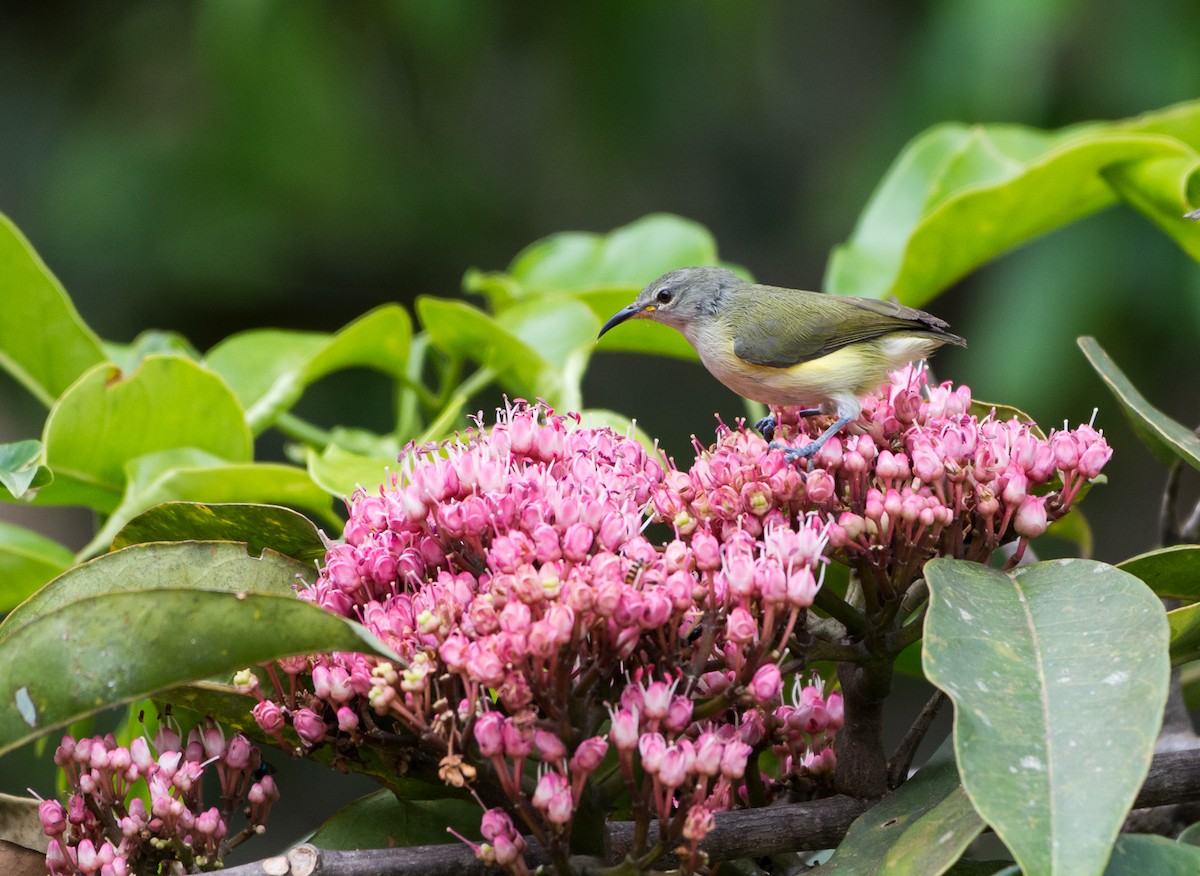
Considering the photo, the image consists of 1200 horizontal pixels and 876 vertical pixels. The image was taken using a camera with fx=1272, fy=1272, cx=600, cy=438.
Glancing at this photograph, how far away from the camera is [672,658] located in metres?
1.20

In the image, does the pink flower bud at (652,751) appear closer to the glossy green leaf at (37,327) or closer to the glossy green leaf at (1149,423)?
the glossy green leaf at (1149,423)

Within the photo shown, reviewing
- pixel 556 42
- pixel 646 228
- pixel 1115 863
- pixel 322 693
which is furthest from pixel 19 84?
pixel 1115 863

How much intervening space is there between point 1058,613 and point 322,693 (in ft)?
2.36

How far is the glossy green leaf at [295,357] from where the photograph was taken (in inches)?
89.0

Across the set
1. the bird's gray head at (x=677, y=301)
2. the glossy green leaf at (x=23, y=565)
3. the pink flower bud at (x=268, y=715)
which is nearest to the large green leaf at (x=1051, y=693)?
the pink flower bud at (x=268, y=715)

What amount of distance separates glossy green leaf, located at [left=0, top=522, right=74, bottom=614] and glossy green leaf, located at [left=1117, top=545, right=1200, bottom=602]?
1549 millimetres

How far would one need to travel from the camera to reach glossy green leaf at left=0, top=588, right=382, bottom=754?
1.10 metres

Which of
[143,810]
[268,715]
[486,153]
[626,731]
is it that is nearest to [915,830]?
[626,731]

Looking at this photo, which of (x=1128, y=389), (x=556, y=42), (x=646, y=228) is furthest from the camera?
(x=556, y=42)

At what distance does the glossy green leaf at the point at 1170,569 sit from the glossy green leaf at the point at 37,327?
170cm

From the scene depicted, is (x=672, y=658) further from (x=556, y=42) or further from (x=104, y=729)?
(x=556, y=42)

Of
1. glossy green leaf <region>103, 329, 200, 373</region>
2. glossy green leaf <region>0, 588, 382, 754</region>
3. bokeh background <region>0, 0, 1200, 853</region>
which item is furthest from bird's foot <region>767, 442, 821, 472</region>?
bokeh background <region>0, 0, 1200, 853</region>

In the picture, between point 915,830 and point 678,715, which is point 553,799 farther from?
point 915,830

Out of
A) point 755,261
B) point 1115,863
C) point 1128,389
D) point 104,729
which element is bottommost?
point 755,261
